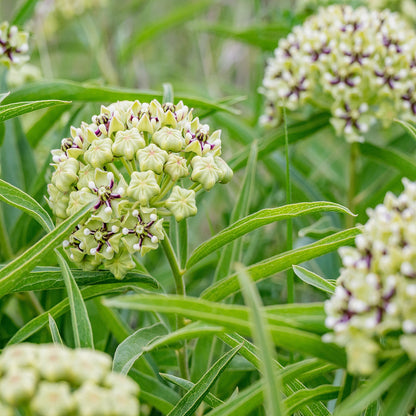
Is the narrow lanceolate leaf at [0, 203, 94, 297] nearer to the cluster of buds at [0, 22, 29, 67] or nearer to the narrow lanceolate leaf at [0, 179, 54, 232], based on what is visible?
the narrow lanceolate leaf at [0, 179, 54, 232]

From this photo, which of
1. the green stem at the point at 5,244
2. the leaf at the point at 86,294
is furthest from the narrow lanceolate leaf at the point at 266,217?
the green stem at the point at 5,244

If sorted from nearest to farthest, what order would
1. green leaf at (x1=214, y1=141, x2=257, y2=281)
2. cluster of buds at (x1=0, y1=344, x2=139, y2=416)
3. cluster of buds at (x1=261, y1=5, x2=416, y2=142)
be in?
cluster of buds at (x1=0, y1=344, x2=139, y2=416)
green leaf at (x1=214, y1=141, x2=257, y2=281)
cluster of buds at (x1=261, y1=5, x2=416, y2=142)

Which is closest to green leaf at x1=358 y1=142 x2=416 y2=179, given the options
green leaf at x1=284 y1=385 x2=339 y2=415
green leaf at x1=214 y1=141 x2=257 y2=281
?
green leaf at x1=214 y1=141 x2=257 y2=281

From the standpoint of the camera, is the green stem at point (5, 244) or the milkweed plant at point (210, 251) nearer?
the milkweed plant at point (210, 251)

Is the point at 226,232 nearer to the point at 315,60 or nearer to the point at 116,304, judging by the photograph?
the point at 116,304

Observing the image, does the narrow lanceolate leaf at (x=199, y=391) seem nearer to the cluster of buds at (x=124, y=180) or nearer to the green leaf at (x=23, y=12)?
the cluster of buds at (x=124, y=180)

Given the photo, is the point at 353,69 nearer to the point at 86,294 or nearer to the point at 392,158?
the point at 392,158

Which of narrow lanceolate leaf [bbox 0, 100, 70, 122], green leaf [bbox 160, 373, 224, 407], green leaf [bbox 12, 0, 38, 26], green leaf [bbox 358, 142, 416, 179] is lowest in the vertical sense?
green leaf [bbox 160, 373, 224, 407]

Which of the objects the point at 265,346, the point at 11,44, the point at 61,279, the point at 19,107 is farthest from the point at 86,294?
the point at 11,44
